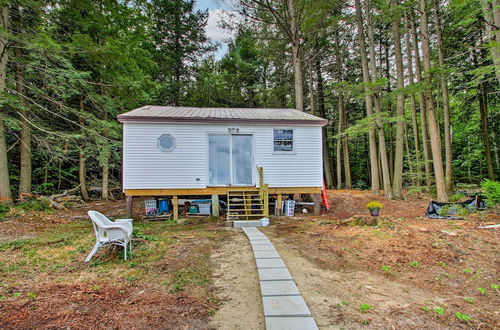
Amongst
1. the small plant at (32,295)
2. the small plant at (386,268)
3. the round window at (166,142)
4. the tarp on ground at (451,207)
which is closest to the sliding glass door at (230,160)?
the round window at (166,142)

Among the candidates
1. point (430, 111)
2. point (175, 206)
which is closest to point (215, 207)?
point (175, 206)

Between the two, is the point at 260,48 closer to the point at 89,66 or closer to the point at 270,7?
the point at 270,7

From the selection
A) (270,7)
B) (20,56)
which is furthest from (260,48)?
(20,56)

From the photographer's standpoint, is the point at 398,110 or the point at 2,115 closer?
the point at 2,115

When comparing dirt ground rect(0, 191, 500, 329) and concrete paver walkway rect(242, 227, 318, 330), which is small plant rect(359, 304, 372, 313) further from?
concrete paver walkway rect(242, 227, 318, 330)

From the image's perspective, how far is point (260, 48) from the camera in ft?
50.2

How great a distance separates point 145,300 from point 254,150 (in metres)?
6.53

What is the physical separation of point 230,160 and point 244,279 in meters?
5.77

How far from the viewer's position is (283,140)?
9000mm

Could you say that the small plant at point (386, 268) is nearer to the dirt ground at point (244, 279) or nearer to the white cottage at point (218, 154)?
the dirt ground at point (244, 279)

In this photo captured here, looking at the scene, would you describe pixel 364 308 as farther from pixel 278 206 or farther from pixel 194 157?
pixel 194 157

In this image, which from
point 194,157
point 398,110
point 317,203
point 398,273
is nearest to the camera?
point 398,273

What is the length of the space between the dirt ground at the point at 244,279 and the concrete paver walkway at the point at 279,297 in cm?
11

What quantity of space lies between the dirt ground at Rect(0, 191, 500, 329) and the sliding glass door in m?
3.11
